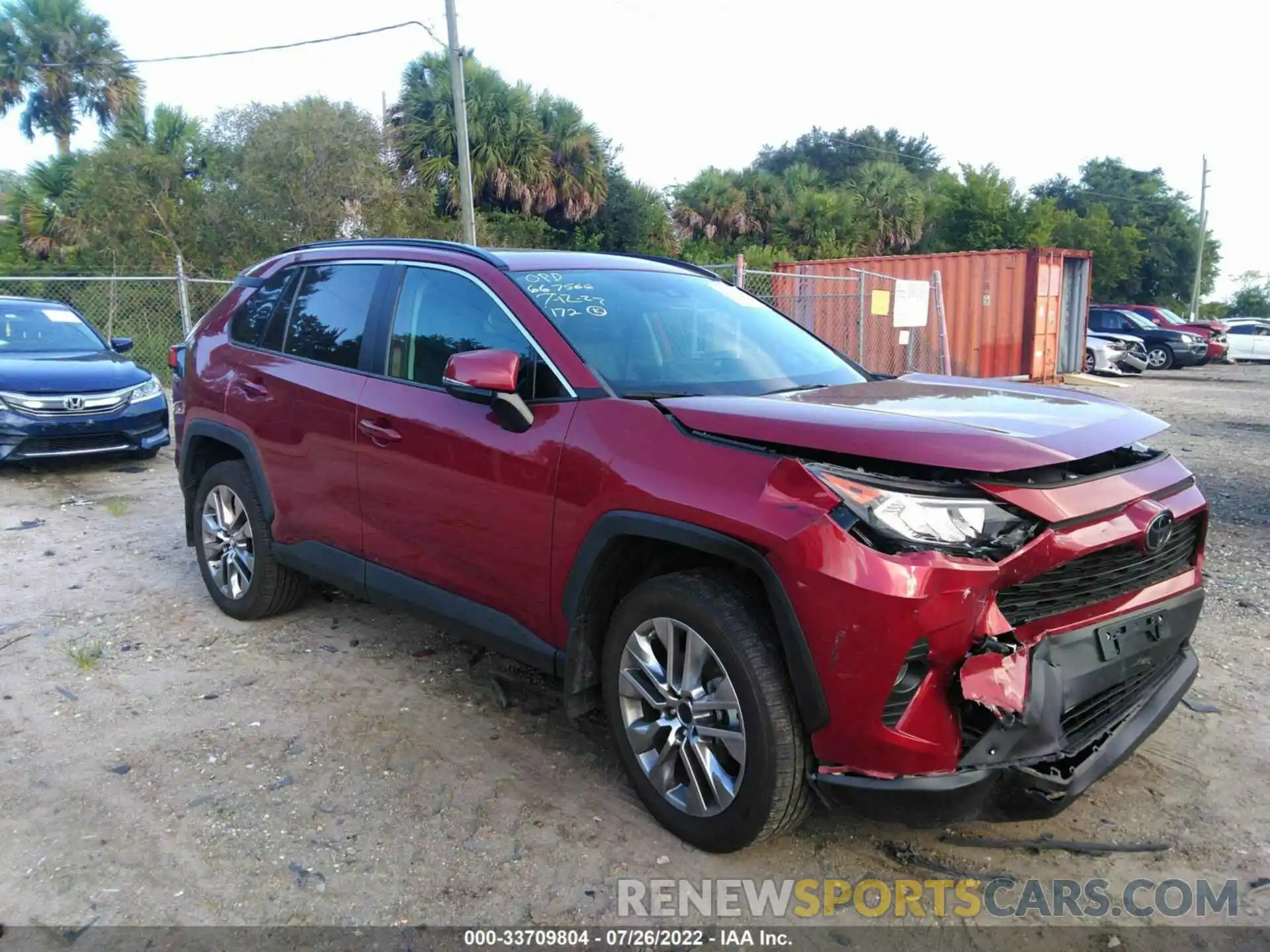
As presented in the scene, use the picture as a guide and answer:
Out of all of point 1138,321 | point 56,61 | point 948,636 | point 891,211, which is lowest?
point 1138,321

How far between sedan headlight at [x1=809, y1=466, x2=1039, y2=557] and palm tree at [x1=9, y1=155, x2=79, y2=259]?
77.0 feet

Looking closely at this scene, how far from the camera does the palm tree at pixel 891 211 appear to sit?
36.2 meters

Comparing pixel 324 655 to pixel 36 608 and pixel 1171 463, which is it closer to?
pixel 36 608

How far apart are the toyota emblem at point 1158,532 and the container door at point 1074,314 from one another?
18.3 meters

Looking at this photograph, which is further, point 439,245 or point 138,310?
point 138,310

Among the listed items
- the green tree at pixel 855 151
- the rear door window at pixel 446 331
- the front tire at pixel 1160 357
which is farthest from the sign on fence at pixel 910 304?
the green tree at pixel 855 151

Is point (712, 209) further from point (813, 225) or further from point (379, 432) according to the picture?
point (379, 432)

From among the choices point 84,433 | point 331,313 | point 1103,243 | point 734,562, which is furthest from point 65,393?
point 1103,243

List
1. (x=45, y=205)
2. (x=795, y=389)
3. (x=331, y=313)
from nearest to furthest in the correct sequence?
(x=795, y=389) → (x=331, y=313) → (x=45, y=205)

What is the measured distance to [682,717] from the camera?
112 inches

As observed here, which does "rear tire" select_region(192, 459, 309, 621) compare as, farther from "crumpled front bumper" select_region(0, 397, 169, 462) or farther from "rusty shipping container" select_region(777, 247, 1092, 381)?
"rusty shipping container" select_region(777, 247, 1092, 381)

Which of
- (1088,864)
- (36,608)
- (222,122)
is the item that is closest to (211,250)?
(222,122)

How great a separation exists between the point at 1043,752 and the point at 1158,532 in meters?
0.78

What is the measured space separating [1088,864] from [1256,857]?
51cm
